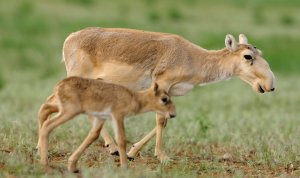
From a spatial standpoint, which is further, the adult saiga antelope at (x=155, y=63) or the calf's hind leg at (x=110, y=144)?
the adult saiga antelope at (x=155, y=63)

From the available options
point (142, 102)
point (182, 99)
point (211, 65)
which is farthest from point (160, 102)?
point (182, 99)

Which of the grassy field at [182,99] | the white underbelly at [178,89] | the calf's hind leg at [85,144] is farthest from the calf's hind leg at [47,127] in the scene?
the white underbelly at [178,89]

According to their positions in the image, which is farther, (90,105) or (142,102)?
(142,102)

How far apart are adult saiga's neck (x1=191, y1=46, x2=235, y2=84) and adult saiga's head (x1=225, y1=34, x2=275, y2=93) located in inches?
3.8

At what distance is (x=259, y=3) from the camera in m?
34.5

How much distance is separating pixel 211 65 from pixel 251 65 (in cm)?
53

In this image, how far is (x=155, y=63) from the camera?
33.8 ft

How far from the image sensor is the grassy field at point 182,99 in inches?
373

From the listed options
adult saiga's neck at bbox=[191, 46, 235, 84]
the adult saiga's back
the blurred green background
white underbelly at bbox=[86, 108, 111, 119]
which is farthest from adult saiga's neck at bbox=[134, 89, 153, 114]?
the blurred green background

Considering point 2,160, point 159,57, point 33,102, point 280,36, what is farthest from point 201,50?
point 280,36

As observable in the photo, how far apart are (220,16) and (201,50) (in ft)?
66.3

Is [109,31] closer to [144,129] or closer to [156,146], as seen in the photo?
[156,146]

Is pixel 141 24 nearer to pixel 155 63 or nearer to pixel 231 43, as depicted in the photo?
pixel 231 43

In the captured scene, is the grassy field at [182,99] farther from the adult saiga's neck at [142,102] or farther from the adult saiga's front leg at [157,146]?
the adult saiga's neck at [142,102]
